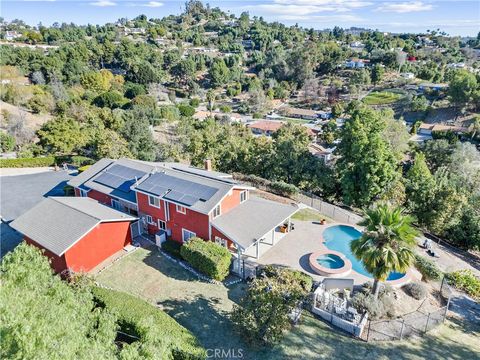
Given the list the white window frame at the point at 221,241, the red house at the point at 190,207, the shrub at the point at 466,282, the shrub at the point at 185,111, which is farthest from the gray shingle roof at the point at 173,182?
the shrub at the point at 185,111

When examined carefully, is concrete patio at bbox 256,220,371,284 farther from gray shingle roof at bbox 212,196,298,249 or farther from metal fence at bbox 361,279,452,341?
metal fence at bbox 361,279,452,341

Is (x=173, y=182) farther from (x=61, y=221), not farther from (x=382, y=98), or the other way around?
(x=382, y=98)

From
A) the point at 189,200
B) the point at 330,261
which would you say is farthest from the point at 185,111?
the point at 330,261

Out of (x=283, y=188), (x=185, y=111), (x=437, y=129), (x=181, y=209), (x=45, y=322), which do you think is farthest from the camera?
(x=185, y=111)

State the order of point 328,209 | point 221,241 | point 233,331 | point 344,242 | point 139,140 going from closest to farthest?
point 233,331 → point 221,241 → point 344,242 → point 328,209 → point 139,140

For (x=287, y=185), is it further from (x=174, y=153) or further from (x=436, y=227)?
→ (x=174, y=153)

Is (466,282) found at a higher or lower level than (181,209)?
lower

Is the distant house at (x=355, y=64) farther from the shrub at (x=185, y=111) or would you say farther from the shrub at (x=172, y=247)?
the shrub at (x=172, y=247)

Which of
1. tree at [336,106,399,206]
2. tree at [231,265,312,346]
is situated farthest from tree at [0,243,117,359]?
tree at [336,106,399,206]
